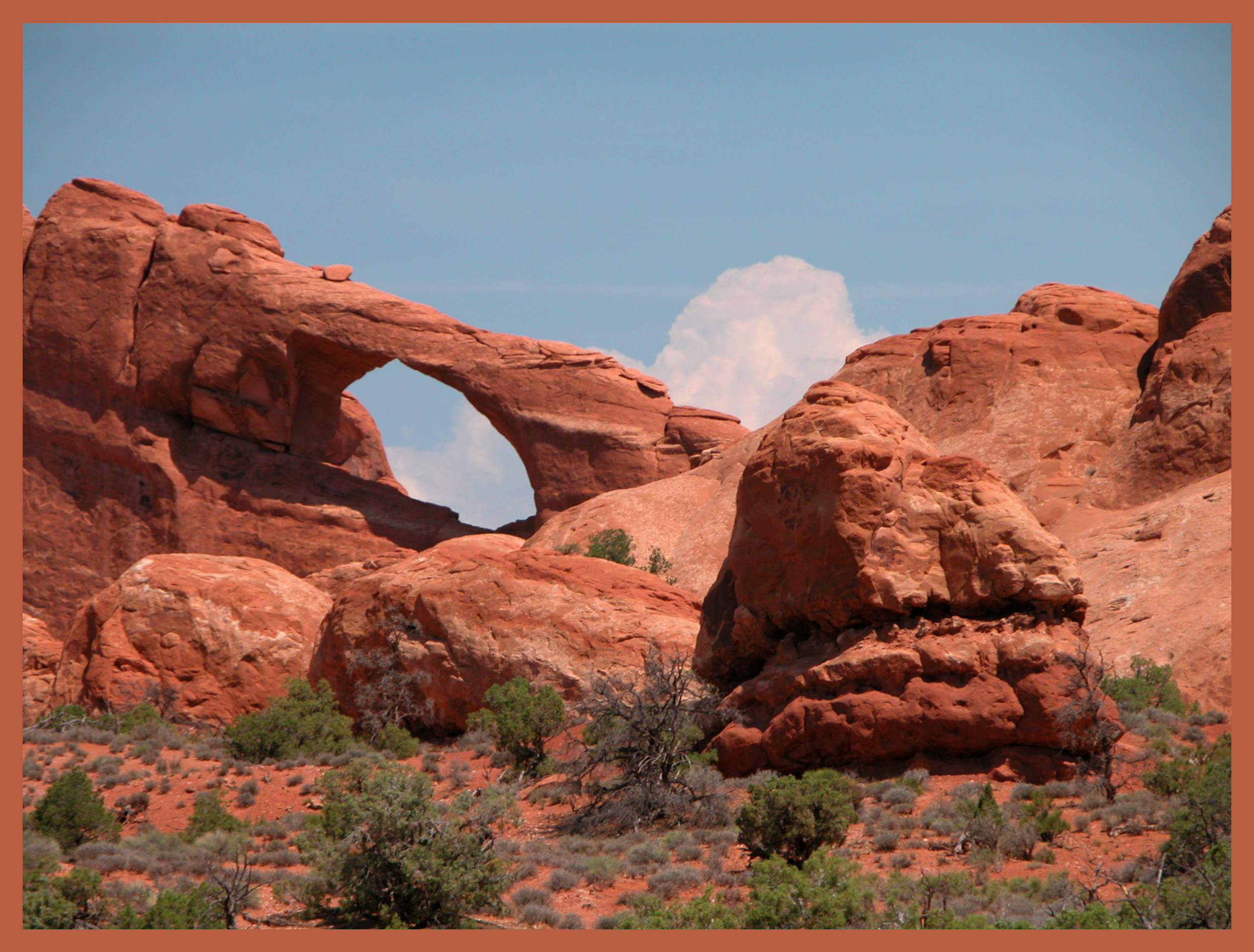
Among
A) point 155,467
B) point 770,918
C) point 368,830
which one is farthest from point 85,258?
point 770,918

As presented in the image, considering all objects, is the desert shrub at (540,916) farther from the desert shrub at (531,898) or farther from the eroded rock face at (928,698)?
the eroded rock face at (928,698)

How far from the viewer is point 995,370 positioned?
123 feet

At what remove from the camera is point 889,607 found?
1480 cm

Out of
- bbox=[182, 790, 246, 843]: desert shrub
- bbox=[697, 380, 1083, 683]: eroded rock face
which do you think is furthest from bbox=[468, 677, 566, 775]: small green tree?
bbox=[182, 790, 246, 843]: desert shrub

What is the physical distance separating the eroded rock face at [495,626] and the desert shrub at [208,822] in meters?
6.47

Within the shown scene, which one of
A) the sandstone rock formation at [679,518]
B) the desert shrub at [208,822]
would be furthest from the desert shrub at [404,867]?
the sandstone rock formation at [679,518]

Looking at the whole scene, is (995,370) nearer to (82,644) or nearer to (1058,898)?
(82,644)

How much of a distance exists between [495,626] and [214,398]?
77.2 ft

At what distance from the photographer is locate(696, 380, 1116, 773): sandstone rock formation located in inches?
557

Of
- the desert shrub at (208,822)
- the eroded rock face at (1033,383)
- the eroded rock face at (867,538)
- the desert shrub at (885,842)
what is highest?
the eroded rock face at (1033,383)

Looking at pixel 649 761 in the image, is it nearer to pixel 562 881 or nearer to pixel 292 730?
pixel 562 881

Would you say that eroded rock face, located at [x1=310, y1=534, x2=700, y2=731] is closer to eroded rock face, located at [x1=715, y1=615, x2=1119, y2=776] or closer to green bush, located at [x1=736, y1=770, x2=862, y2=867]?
eroded rock face, located at [x1=715, y1=615, x2=1119, y2=776]

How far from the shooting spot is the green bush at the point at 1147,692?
17.9 m

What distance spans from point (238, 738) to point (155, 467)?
922 inches
